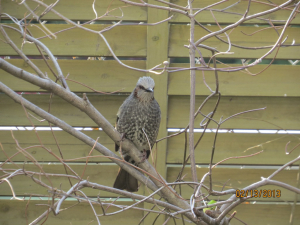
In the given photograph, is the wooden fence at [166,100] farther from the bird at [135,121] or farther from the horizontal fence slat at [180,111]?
the bird at [135,121]

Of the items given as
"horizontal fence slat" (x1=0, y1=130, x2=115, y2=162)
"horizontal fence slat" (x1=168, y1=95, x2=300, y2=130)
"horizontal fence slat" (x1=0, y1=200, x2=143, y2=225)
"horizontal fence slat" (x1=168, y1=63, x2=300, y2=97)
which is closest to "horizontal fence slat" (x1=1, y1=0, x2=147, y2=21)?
"horizontal fence slat" (x1=168, y1=63, x2=300, y2=97)

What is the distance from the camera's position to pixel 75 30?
189cm

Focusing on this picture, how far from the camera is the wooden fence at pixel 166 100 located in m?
1.86

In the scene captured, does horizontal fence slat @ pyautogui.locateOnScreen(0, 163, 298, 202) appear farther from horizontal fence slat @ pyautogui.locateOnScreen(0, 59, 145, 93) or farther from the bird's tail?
horizontal fence slat @ pyautogui.locateOnScreen(0, 59, 145, 93)

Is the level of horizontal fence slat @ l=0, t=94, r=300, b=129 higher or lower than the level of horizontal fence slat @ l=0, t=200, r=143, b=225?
higher

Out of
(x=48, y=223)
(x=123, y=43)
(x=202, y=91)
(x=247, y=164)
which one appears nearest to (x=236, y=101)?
(x=202, y=91)

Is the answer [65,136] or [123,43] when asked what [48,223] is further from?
[123,43]

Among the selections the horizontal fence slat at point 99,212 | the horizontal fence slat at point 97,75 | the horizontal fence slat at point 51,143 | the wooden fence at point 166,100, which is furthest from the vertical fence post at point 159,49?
the horizontal fence slat at point 51,143

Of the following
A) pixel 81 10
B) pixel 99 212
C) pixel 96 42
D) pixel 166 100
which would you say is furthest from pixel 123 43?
pixel 99 212

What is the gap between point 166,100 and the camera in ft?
6.09

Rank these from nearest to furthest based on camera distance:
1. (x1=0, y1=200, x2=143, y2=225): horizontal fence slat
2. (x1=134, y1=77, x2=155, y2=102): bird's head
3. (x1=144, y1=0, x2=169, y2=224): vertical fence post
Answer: (x1=134, y1=77, x2=155, y2=102): bird's head < (x1=144, y1=0, x2=169, y2=224): vertical fence post < (x1=0, y1=200, x2=143, y2=225): horizontal fence slat

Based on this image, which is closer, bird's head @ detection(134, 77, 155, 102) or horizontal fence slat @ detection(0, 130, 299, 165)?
bird's head @ detection(134, 77, 155, 102)

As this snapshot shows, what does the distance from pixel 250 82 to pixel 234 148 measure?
16.1 inches

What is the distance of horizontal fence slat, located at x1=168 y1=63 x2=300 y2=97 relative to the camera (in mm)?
1870
